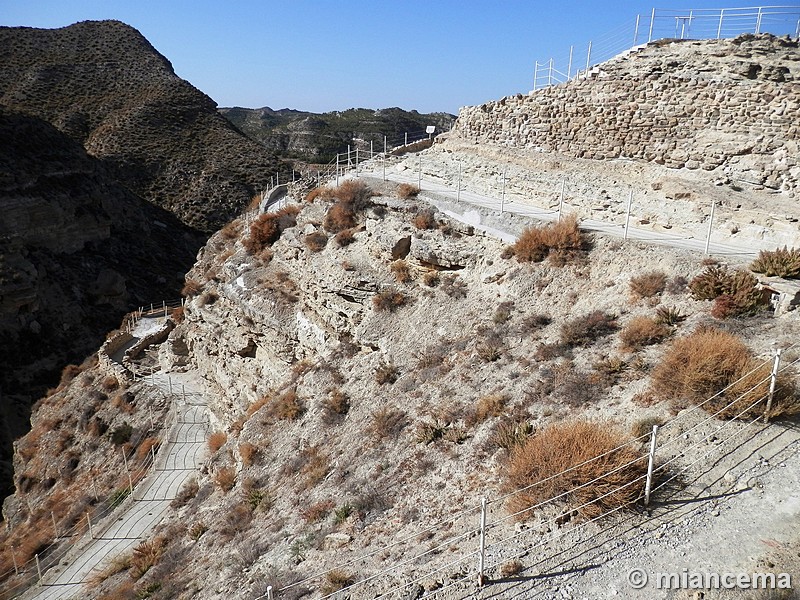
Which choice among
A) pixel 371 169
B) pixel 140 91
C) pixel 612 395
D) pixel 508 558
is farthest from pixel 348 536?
pixel 140 91

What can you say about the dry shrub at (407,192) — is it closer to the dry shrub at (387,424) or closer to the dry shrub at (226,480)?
the dry shrub at (387,424)

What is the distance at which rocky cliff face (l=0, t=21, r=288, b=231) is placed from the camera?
50719 mm

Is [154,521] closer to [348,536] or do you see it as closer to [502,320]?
[348,536]

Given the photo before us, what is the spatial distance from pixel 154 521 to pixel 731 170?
18519 mm

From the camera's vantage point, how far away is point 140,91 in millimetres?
60625

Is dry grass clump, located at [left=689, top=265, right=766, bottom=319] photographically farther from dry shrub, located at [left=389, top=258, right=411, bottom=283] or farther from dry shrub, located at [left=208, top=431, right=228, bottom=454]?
dry shrub, located at [left=208, top=431, right=228, bottom=454]

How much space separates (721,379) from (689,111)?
37.1ft

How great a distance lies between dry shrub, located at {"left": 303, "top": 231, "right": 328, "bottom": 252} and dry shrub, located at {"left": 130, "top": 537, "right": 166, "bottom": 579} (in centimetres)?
863

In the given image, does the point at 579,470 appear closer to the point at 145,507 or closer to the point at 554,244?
the point at 554,244

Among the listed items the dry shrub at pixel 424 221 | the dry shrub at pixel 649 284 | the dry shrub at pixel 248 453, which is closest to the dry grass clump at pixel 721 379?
the dry shrub at pixel 649 284

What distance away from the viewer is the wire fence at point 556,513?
5992mm

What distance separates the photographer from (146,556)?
11375 mm

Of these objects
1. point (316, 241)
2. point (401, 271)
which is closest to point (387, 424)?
point (401, 271)

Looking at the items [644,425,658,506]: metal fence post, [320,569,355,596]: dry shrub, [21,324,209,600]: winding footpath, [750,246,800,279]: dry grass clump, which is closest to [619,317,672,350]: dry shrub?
[750,246,800,279]: dry grass clump
